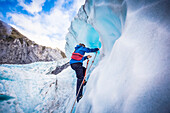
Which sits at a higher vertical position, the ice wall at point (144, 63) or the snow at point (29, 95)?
the ice wall at point (144, 63)

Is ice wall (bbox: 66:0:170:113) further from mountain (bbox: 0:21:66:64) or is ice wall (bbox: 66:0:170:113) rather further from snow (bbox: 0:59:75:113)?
mountain (bbox: 0:21:66:64)

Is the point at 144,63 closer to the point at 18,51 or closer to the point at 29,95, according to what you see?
the point at 29,95

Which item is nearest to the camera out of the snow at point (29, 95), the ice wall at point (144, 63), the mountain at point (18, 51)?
the ice wall at point (144, 63)

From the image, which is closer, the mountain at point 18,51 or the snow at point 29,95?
the snow at point 29,95

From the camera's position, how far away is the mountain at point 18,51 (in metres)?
19.3

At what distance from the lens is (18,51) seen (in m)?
20.8

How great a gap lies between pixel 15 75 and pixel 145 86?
4.37 meters

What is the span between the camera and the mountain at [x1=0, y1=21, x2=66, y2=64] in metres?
19.3

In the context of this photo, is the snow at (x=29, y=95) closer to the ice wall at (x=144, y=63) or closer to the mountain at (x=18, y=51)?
the ice wall at (x=144, y=63)

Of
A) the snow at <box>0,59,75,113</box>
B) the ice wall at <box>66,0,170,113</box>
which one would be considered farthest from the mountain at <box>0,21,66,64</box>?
the ice wall at <box>66,0,170,113</box>

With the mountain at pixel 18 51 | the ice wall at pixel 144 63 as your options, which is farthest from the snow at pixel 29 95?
the mountain at pixel 18 51

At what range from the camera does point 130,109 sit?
0.74m

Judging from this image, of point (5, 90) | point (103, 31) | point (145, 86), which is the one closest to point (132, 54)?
point (145, 86)

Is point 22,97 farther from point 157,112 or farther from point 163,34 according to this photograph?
point 163,34
